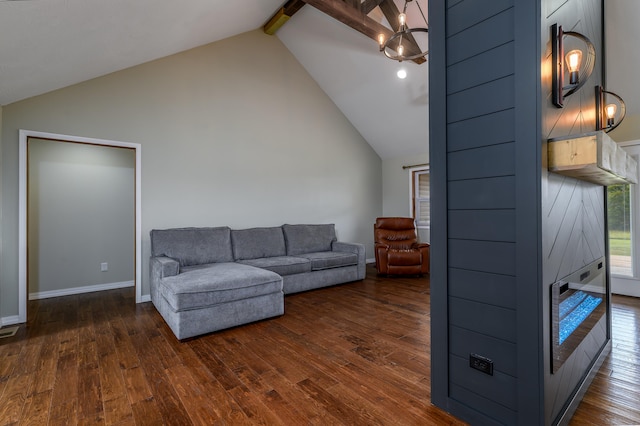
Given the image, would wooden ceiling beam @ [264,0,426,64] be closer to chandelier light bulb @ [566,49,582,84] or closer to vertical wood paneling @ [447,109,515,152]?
chandelier light bulb @ [566,49,582,84]

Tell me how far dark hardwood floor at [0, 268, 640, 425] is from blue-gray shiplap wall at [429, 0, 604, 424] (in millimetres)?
383

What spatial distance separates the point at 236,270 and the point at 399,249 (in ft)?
9.77

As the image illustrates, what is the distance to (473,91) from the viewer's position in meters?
1.53

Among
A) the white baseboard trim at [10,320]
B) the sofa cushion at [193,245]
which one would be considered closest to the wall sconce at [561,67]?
the sofa cushion at [193,245]

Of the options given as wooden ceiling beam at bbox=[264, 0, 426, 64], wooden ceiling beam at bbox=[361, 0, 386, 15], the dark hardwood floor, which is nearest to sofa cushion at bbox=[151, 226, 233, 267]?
the dark hardwood floor

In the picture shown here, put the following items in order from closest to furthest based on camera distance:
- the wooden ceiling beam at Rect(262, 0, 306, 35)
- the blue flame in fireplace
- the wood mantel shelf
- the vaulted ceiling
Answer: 1. the wood mantel shelf
2. the blue flame in fireplace
3. the vaulted ceiling
4. the wooden ceiling beam at Rect(262, 0, 306, 35)

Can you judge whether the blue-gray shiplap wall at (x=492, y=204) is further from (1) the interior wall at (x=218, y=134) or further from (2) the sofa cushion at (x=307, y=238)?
(1) the interior wall at (x=218, y=134)

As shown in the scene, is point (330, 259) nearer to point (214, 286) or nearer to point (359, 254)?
point (359, 254)

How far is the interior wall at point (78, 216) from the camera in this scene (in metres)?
3.87

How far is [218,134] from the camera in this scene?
4324 mm

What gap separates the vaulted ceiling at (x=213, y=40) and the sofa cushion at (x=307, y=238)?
2445 mm

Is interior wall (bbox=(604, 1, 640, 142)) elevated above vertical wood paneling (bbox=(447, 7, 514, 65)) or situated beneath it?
elevated above

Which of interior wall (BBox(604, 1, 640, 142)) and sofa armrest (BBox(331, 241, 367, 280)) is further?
sofa armrest (BBox(331, 241, 367, 280))

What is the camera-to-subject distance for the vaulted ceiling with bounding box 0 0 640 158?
7.00 ft
